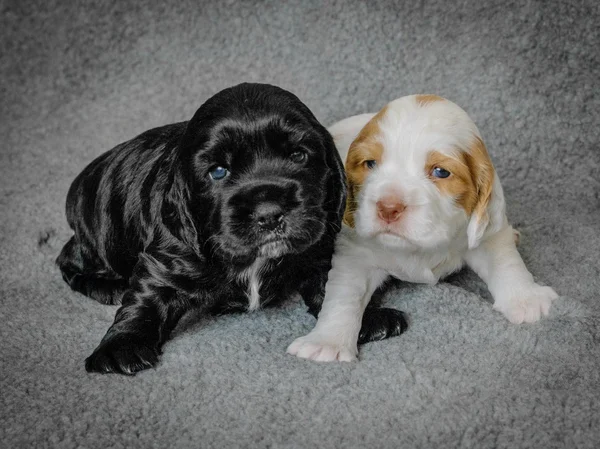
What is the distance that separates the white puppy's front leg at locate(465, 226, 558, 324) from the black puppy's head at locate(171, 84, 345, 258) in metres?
0.69

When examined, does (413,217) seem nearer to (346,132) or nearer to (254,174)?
(254,174)

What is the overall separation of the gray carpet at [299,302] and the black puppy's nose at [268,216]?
0.45 meters

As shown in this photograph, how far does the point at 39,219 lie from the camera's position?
3.75 m

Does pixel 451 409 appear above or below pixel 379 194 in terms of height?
below

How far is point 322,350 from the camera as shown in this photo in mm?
2477

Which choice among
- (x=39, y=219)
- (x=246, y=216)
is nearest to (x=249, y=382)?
(x=246, y=216)

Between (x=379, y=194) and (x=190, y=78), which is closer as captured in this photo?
(x=379, y=194)

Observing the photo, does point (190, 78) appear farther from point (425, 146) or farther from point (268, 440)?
point (268, 440)

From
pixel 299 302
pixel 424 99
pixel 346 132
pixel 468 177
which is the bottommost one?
pixel 299 302

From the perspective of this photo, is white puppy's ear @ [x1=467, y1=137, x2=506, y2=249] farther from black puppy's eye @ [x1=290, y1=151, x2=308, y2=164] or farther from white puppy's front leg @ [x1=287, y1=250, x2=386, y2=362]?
black puppy's eye @ [x1=290, y1=151, x2=308, y2=164]

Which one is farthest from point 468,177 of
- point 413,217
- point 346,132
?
point 346,132

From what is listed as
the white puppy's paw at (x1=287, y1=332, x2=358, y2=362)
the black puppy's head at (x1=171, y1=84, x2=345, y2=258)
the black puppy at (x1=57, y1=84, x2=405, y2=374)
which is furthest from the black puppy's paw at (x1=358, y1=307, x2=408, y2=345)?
the black puppy's head at (x1=171, y1=84, x2=345, y2=258)

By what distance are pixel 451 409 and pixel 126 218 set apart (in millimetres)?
1258

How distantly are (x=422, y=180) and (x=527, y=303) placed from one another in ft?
1.82
